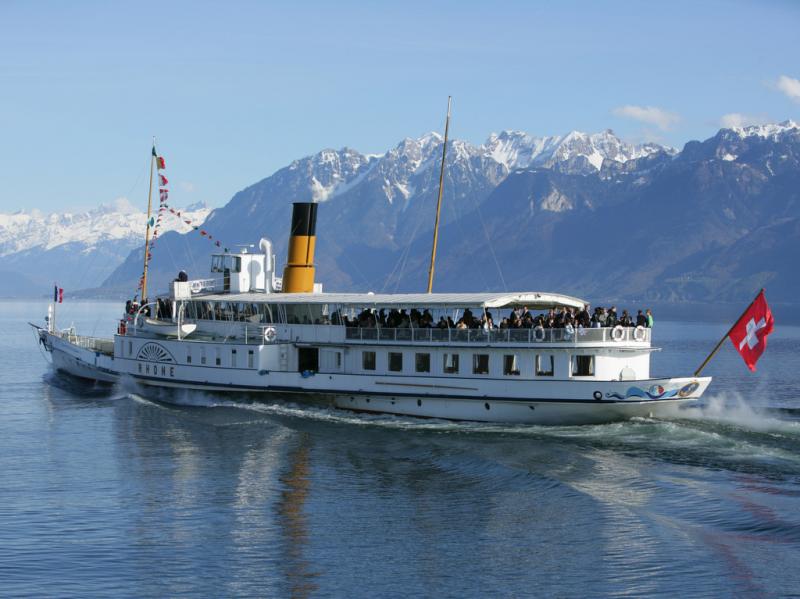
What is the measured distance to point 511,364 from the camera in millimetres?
48562

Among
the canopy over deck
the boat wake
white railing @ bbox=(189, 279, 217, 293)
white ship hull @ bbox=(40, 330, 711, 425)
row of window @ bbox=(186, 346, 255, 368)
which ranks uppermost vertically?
white railing @ bbox=(189, 279, 217, 293)

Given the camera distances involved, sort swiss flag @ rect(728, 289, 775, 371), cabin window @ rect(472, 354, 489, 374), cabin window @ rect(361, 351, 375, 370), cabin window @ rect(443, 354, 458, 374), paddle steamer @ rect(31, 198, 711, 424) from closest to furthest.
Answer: swiss flag @ rect(728, 289, 775, 371), paddle steamer @ rect(31, 198, 711, 424), cabin window @ rect(472, 354, 489, 374), cabin window @ rect(443, 354, 458, 374), cabin window @ rect(361, 351, 375, 370)

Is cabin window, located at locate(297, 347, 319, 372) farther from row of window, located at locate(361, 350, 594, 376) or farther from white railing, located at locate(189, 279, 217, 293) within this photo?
white railing, located at locate(189, 279, 217, 293)

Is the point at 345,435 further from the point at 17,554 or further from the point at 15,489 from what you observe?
the point at 17,554

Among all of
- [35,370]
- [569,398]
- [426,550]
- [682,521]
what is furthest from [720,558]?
[35,370]

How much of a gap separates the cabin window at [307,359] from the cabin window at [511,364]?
10.8 m

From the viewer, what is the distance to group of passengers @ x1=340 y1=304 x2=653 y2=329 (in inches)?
1870

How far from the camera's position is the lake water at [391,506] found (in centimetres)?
2889

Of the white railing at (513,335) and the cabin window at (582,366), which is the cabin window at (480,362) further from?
the cabin window at (582,366)

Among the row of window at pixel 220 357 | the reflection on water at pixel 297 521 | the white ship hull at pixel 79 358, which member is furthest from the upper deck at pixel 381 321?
the reflection on water at pixel 297 521

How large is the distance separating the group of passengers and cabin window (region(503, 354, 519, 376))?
1357 mm

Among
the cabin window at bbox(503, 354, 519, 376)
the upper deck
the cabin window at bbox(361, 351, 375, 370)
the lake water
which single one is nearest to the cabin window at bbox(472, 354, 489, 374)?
the upper deck

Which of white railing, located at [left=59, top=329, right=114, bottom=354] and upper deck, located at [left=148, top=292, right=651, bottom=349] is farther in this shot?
white railing, located at [left=59, top=329, right=114, bottom=354]

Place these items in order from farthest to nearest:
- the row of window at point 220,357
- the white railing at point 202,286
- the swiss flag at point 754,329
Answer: the white railing at point 202,286 < the row of window at point 220,357 < the swiss flag at point 754,329
